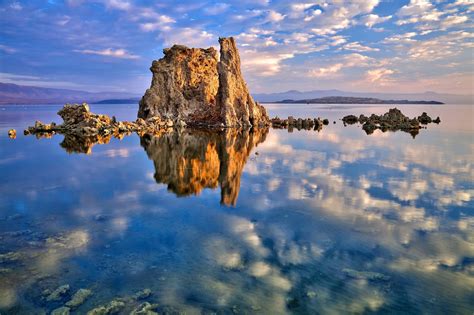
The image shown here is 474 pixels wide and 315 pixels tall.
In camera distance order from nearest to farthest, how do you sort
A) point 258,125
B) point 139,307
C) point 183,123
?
1. point 139,307
2. point 183,123
3. point 258,125

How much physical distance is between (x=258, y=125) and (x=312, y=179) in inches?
1967

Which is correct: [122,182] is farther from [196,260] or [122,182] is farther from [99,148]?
[99,148]

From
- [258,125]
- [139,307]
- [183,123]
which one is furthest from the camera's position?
[258,125]

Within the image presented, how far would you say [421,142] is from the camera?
45.9 m

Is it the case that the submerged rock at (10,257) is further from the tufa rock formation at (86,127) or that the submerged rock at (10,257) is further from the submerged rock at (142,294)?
the tufa rock formation at (86,127)

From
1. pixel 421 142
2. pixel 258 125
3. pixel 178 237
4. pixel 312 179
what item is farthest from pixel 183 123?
pixel 178 237

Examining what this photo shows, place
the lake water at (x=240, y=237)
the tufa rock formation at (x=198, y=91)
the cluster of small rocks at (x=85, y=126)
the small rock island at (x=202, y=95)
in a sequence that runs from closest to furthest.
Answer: the lake water at (x=240, y=237)
the cluster of small rocks at (x=85, y=126)
the small rock island at (x=202, y=95)
the tufa rock formation at (x=198, y=91)

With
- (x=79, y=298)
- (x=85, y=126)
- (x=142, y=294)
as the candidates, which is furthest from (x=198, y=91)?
(x=79, y=298)

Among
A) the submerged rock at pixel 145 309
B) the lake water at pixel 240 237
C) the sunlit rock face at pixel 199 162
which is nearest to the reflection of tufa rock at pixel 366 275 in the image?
the lake water at pixel 240 237

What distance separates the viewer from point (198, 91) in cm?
7144

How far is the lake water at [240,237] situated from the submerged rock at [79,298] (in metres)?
0.20

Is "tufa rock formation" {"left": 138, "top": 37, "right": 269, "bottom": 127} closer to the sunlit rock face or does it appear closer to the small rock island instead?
the small rock island

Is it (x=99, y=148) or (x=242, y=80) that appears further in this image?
(x=242, y=80)

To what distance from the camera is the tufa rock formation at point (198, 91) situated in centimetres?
7025
